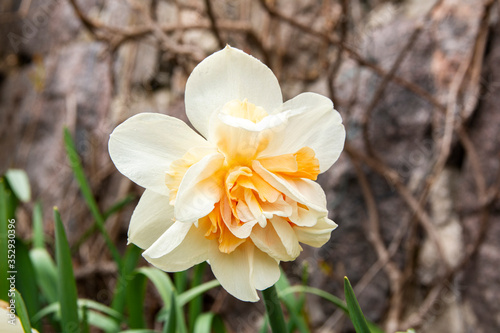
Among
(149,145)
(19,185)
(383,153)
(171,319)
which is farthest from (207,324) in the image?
(383,153)

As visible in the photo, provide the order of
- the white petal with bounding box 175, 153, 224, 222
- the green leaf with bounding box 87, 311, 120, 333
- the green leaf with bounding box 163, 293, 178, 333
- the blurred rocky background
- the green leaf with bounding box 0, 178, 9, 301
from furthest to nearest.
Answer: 1. the blurred rocky background
2. the green leaf with bounding box 87, 311, 120, 333
3. the green leaf with bounding box 0, 178, 9, 301
4. the green leaf with bounding box 163, 293, 178, 333
5. the white petal with bounding box 175, 153, 224, 222

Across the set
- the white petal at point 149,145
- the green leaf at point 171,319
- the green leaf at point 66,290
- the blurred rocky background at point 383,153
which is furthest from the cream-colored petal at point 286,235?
the blurred rocky background at point 383,153

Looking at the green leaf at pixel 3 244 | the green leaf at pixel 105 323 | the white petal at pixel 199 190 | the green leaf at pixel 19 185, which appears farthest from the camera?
the green leaf at pixel 19 185

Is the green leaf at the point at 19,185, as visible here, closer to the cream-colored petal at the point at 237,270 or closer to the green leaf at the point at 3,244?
the green leaf at the point at 3,244

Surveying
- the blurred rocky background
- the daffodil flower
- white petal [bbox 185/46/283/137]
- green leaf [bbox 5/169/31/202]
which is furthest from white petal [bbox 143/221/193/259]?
the blurred rocky background

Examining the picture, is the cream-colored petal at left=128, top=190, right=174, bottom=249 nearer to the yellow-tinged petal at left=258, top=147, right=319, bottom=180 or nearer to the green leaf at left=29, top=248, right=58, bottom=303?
the yellow-tinged petal at left=258, top=147, right=319, bottom=180

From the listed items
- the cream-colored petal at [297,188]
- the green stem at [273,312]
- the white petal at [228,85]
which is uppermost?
the white petal at [228,85]

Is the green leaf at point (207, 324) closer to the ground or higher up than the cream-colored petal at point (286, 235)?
closer to the ground
